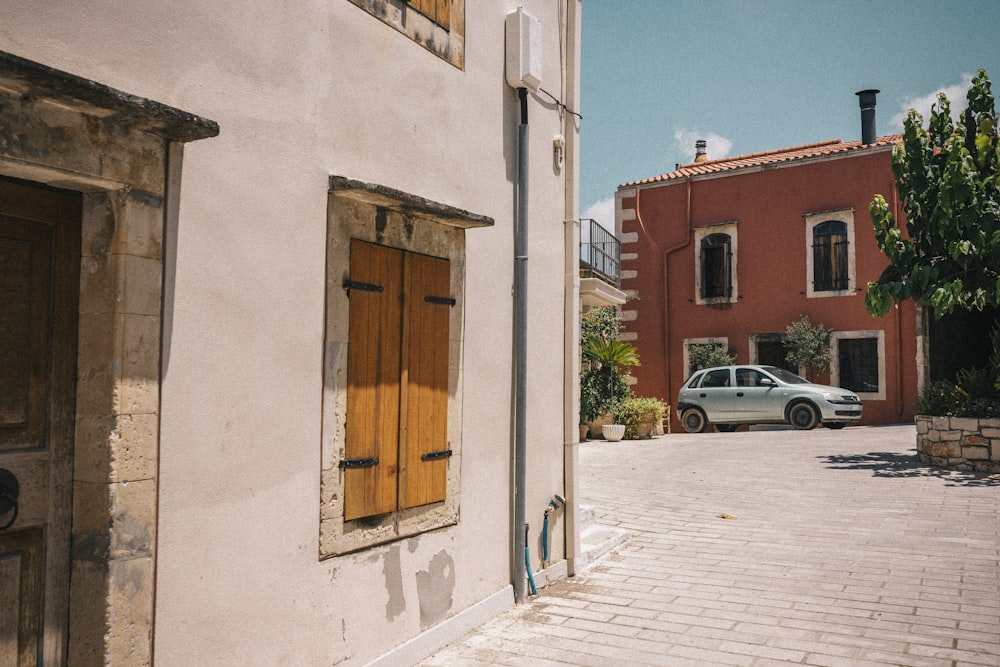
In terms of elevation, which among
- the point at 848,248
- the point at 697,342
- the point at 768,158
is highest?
the point at 768,158

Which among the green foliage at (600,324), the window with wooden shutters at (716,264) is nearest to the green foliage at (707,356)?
the window with wooden shutters at (716,264)

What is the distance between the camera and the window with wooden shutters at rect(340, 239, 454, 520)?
4.20 m

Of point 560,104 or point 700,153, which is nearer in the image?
point 560,104

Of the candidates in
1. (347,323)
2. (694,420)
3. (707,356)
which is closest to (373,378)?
(347,323)

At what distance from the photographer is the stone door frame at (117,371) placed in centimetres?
292

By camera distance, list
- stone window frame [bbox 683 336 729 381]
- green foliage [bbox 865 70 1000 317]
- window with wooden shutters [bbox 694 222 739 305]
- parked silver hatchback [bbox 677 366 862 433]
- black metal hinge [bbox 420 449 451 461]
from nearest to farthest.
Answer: black metal hinge [bbox 420 449 451 461], green foliage [bbox 865 70 1000 317], parked silver hatchback [bbox 677 366 862 433], stone window frame [bbox 683 336 729 381], window with wooden shutters [bbox 694 222 739 305]

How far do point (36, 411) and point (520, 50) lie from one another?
3.95m

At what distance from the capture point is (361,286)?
13.9ft

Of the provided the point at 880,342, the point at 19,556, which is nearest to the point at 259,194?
the point at 19,556

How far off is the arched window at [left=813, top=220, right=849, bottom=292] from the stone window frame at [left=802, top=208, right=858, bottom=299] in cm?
6

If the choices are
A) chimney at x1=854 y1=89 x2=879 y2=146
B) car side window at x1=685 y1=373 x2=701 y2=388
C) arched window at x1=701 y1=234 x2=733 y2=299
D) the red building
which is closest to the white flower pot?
car side window at x1=685 y1=373 x2=701 y2=388

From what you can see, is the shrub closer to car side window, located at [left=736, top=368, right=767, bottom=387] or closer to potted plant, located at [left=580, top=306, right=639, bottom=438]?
car side window, located at [left=736, top=368, right=767, bottom=387]

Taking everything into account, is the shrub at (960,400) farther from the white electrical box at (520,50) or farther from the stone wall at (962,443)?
the white electrical box at (520,50)

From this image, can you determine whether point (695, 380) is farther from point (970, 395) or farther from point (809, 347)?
point (970, 395)
